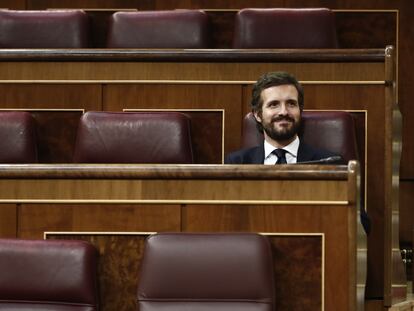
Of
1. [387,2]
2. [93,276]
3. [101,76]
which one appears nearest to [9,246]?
[93,276]

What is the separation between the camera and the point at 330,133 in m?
0.72

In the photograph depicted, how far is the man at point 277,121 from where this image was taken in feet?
2.35

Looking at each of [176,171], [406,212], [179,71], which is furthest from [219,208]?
[406,212]

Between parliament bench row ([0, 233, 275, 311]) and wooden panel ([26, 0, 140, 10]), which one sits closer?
parliament bench row ([0, 233, 275, 311])


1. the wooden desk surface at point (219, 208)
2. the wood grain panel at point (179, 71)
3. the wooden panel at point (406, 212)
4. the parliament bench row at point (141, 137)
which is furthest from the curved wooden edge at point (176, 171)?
the wooden panel at point (406, 212)

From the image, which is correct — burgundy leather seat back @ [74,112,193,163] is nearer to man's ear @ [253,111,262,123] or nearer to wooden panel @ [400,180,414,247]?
man's ear @ [253,111,262,123]

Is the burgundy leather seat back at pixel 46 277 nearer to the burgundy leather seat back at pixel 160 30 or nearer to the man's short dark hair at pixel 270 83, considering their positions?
the man's short dark hair at pixel 270 83

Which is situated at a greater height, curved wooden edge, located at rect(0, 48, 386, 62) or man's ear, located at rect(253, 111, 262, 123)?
curved wooden edge, located at rect(0, 48, 386, 62)

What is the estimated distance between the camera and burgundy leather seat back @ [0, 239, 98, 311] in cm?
55

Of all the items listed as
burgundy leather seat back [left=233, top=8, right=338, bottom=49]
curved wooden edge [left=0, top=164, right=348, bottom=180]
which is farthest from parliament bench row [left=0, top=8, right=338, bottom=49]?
curved wooden edge [left=0, top=164, right=348, bottom=180]

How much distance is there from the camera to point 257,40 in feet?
2.88

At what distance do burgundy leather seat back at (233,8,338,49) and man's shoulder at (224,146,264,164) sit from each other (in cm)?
17

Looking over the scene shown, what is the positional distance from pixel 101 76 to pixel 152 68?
4 cm

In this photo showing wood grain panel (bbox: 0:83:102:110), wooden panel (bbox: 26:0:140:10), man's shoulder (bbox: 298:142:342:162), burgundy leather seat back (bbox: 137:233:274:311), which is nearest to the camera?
burgundy leather seat back (bbox: 137:233:274:311)
